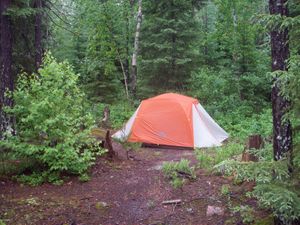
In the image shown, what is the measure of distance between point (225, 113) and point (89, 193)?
365 inches

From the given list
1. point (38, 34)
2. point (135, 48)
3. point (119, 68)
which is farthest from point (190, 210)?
point (119, 68)

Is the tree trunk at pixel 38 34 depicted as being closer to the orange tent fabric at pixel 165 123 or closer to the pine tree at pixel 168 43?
the orange tent fabric at pixel 165 123

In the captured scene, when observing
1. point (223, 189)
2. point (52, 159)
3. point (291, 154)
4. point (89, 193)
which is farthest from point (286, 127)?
point (52, 159)

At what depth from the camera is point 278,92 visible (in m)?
4.48

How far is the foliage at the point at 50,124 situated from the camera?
22.9ft

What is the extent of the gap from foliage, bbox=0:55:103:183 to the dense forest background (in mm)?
22

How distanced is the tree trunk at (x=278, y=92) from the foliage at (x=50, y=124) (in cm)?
409

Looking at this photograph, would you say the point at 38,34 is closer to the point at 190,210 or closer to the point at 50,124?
the point at 50,124

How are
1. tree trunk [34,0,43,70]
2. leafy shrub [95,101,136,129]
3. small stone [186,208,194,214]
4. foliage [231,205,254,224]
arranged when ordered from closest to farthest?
1. foliage [231,205,254,224]
2. small stone [186,208,194,214]
3. tree trunk [34,0,43,70]
4. leafy shrub [95,101,136,129]

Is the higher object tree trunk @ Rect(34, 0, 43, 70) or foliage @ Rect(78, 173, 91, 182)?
tree trunk @ Rect(34, 0, 43, 70)

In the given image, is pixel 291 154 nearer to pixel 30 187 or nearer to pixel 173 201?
pixel 173 201

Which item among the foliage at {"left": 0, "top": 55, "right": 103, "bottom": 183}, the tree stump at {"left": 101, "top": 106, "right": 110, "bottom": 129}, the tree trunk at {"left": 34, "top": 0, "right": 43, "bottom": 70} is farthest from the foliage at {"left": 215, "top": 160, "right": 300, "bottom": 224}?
the tree stump at {"left": 101, "top": 106, "right": 110, "bottom": 129}

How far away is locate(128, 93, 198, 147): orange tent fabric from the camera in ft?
36.0

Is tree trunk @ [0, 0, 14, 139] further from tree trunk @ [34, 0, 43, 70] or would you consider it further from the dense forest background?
tree trunk @ [34, 0, 43, 70]
